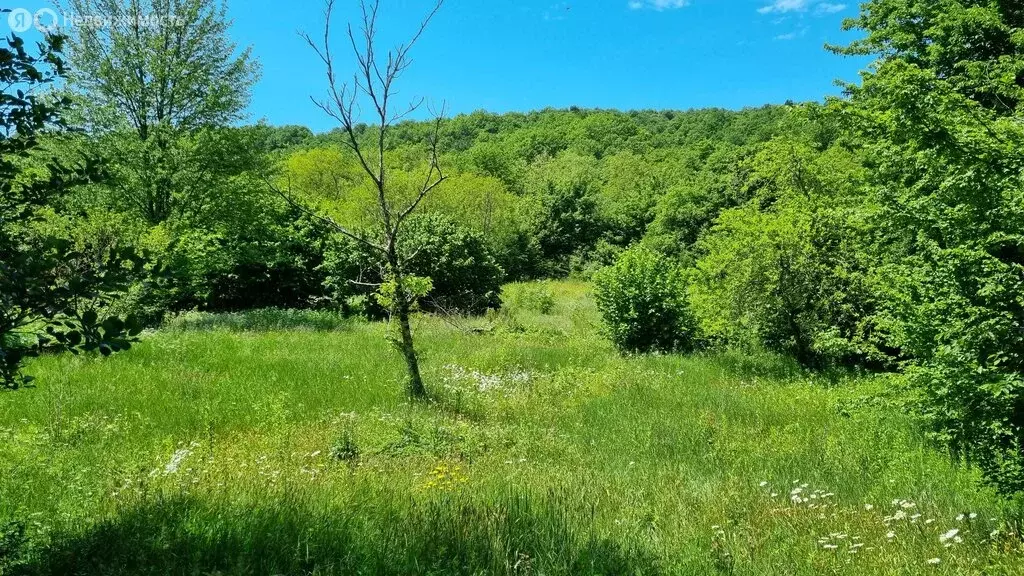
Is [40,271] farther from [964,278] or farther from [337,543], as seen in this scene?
A: [964,278]

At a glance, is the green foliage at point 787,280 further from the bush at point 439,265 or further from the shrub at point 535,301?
the shrub at point 535,301

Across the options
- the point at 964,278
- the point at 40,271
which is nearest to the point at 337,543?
the point at 40,271

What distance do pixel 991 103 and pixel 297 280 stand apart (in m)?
25.3

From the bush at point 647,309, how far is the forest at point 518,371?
8cm

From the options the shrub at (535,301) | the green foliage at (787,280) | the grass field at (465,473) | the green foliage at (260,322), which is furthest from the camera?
the shrub at (535,301)

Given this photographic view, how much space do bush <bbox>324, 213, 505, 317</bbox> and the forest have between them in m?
1.03

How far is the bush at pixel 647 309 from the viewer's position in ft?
52.6

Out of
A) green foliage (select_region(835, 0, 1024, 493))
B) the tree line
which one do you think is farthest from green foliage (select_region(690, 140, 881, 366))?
green foliage (select_region(835, 0, 1024, 493))

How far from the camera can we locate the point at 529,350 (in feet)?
48.3

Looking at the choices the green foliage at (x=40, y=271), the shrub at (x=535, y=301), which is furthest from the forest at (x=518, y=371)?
the shrub at (x=535, y=301)

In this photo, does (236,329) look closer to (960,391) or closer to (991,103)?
(960,391)

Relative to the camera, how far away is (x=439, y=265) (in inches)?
926

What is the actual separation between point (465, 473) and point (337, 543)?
2.55 metres

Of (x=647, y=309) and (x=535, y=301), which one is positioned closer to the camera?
(x=647, y=309)
